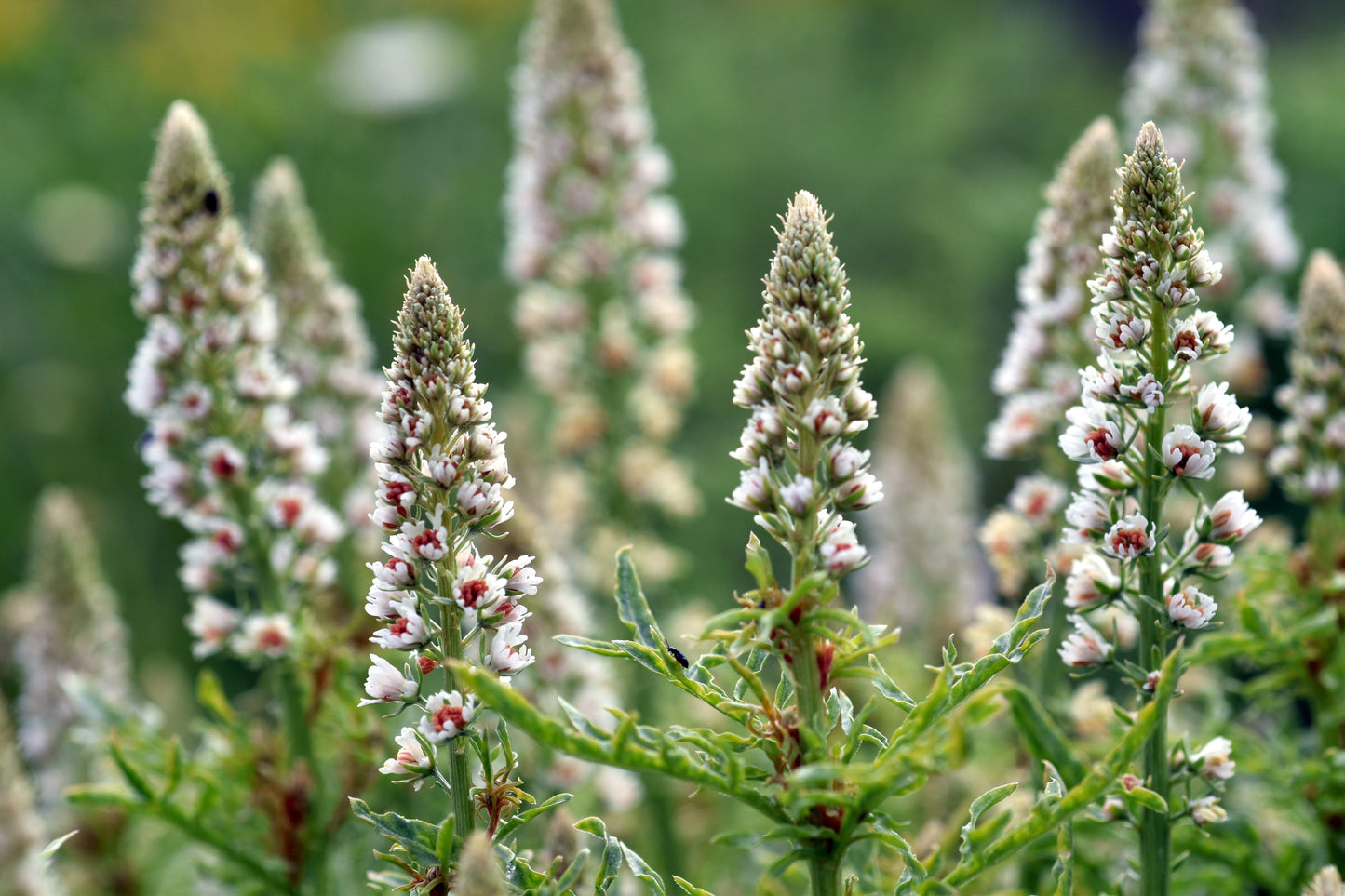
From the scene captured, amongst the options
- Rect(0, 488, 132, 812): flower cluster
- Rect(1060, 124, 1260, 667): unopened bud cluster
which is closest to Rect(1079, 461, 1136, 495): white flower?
Rect(1060, 124, 1260, 667): unopened bud cluster

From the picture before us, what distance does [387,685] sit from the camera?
2.25 metres

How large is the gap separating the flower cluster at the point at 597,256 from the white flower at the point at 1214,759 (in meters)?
3.29

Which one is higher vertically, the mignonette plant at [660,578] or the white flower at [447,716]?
the mignonette plant at [660,578]

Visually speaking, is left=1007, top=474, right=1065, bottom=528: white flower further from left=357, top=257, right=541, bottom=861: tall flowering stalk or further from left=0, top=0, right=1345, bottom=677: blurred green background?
left=0, top=0, right=1345, bottom=677: blurred green background

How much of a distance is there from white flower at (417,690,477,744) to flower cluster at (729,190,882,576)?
56cm

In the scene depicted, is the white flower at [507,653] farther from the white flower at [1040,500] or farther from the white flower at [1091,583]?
the white flower at [1040,500]

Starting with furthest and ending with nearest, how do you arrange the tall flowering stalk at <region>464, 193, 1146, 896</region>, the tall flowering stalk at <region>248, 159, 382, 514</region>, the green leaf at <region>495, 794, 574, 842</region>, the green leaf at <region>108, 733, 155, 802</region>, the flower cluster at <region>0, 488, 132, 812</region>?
the flower cluster at <region>0, 488, 132, 812</region>
the tall flowering stalk at <region>248, 159, 382, 514</region>
the green leaf at <region>108, 733, 155, 802</region>
the green leaf at <region>495, 794, 574, 842</region>
the tall flowering stalk at <region>464, 193, 1146, 896</region>

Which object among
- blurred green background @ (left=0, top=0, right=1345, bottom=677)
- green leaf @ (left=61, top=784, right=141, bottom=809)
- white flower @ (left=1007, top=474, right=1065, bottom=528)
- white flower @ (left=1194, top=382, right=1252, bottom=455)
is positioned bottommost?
green leaf @ (left=61, top=784, right=141, bottom=809)

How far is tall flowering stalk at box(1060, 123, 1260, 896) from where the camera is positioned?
7.73ft

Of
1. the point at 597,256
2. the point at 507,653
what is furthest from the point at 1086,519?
the point at 597,256

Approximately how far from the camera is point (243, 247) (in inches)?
146

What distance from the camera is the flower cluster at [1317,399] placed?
11.1 ft

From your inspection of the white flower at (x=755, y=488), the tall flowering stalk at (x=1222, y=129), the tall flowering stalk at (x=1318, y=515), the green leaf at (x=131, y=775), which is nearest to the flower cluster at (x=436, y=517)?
the white flower at (x=755, y=488)

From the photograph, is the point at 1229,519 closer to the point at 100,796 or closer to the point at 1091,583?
the point at 1091,583
